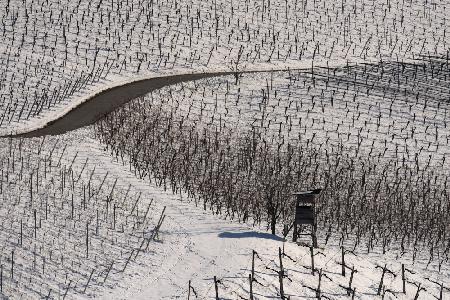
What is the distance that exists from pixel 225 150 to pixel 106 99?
17.9ft

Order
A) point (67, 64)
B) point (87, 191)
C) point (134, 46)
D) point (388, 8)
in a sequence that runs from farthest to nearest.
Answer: point (388, 8), point (134, 46), point (67, 64), point (87, 191)

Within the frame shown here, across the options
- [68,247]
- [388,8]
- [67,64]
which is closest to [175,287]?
[68,247]

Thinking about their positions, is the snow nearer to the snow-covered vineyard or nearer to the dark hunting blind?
the snow-covered vineyard

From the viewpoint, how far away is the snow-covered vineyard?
2178 cm

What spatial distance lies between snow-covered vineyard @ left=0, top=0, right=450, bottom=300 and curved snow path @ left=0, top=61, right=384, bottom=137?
0.11 metres

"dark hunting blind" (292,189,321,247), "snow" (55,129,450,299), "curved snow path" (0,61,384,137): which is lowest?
"snow" (55,129,450,299)

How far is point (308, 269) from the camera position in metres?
22.1

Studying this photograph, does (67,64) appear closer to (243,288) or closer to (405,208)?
(405,208)

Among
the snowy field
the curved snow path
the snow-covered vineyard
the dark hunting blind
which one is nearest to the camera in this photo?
the snowy field

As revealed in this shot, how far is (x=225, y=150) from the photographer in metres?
30.1

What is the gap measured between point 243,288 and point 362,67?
1828 cm

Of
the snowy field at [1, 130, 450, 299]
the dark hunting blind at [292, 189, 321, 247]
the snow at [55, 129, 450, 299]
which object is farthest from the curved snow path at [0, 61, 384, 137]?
the dark hunting blind at [292, 189, 321, 247]

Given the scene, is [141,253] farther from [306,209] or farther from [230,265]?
[306,209]

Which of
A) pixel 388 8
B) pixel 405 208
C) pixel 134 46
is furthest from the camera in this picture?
pixel 388 8
